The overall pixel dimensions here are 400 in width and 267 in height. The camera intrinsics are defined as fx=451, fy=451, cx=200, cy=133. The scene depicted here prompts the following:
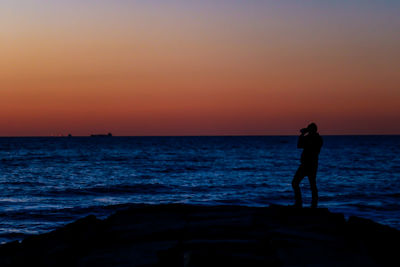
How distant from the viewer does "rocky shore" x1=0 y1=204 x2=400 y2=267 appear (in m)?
5.05

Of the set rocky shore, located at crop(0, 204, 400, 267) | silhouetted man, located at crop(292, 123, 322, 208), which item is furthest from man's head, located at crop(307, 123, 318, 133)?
rocky shore, located at crop(0, 204, 400, 267)

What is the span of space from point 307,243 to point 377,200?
16.1 meters


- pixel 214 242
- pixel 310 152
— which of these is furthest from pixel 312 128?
pixel 214 242

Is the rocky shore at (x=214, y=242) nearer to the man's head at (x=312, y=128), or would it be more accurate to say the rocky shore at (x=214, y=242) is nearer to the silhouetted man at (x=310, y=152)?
the silhouetted man at (x=310, y=152)

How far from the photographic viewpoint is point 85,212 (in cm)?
1700

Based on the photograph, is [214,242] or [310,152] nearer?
[214,242]

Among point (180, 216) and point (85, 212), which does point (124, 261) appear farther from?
point (85, 212)

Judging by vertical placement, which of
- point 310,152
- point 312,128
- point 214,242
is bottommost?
point 214,242

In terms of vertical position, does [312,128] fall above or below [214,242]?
above

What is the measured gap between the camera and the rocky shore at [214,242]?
505 centimetres

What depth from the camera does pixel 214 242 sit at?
5785mm

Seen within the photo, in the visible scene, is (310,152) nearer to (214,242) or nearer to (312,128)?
(312,128)

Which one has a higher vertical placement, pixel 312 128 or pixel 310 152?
pixel 312 128

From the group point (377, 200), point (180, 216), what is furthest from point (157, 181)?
point (180, 216)
